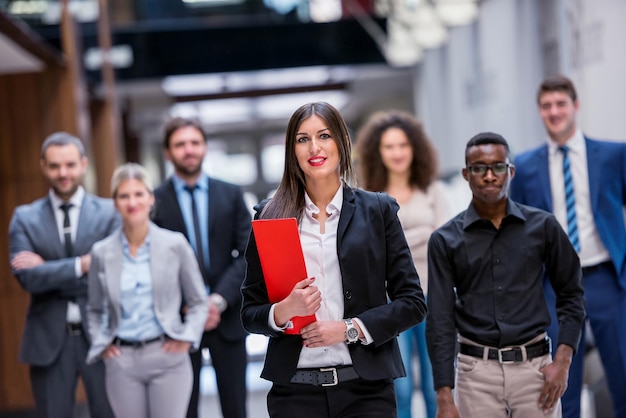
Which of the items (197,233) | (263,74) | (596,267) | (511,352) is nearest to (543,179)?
(596,267)

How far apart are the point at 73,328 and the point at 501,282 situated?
2.35 m

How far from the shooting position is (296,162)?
2.96 m

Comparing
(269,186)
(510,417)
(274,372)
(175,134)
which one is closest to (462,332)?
(510,417)

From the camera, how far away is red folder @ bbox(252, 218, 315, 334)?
2.67 meters

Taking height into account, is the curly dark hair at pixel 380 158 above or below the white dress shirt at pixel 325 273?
above

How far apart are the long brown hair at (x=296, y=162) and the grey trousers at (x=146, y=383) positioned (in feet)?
4.88

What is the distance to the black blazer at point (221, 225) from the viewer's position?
4898mm

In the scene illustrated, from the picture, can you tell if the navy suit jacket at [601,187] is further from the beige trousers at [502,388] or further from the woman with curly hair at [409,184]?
the beige trousers at [502,388]

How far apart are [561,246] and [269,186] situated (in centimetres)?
1594

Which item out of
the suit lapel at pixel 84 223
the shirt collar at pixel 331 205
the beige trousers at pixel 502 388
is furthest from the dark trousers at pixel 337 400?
the suit lapel at pixel 84 223

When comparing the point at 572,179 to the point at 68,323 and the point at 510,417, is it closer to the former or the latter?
the point at 510,417

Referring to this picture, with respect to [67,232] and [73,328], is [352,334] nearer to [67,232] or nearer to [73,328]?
[73,328]

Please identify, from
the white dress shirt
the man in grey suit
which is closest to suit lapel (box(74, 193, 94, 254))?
the man in grey suit

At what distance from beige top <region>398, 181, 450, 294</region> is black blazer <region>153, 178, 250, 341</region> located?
2.99 ft
